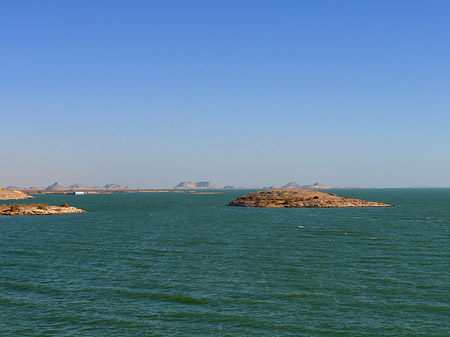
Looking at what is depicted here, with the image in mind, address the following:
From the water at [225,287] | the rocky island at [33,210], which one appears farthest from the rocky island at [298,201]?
the water at [225,287]

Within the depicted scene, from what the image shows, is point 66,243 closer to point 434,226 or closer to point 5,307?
point 5,307

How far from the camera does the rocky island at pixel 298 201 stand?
148875 millimetres

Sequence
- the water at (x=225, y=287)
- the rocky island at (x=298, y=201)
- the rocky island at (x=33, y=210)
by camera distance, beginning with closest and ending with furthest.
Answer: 1. the water at (x=225, y=287)
2. the rocky island at (x=33, y=210)
3. the rocky island at (x=298, y=201)

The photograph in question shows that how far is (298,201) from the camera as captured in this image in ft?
509

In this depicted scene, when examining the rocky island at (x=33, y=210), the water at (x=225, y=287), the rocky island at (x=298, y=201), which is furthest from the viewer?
the rocky island at (x=298, y=201)

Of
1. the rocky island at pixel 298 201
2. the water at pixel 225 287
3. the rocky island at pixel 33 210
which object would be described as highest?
the rocky island at pixel 298 201

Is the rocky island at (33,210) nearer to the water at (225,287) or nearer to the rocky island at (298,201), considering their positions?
the water at (225,287)

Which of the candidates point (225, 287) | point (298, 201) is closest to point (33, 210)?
point (298, 201)

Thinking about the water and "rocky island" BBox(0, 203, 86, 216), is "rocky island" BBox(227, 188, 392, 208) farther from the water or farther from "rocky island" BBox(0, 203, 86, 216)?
the water

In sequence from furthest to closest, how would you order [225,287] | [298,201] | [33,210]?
[298,201] < [33,210] < [225,287]

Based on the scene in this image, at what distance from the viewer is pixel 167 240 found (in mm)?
60812

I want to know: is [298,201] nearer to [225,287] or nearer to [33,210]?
[33,210]

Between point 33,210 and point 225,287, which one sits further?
point 33,210

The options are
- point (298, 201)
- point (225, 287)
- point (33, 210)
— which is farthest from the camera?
point (298, 201)
